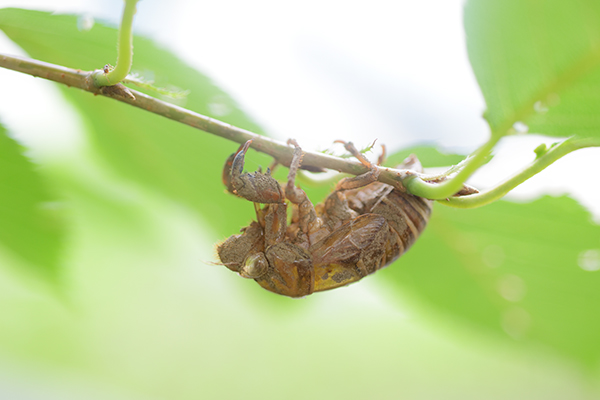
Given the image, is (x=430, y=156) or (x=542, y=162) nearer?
(x=542, y=162)

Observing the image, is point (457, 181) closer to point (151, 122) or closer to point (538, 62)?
point (538, 62)

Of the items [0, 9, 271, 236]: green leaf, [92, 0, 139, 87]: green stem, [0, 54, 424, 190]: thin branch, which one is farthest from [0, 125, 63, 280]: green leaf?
[92, 0, 139, 87]: green stem

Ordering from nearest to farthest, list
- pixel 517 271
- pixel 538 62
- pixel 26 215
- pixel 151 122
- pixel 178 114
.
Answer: pixel 538 62 → pixel 178 114 → pixel 26 215 → pixel 151 122 → pixel 517 271

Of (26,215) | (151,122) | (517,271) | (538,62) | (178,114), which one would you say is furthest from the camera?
(517,271)

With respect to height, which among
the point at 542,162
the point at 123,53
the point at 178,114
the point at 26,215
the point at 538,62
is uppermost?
the point at 538,62

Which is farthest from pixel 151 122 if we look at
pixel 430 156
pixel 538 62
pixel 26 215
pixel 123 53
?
pixel 538 62

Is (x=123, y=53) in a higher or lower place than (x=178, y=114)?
higher

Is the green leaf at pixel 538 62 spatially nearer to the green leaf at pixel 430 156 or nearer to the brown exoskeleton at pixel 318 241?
the green leaf at pixel 430 156
